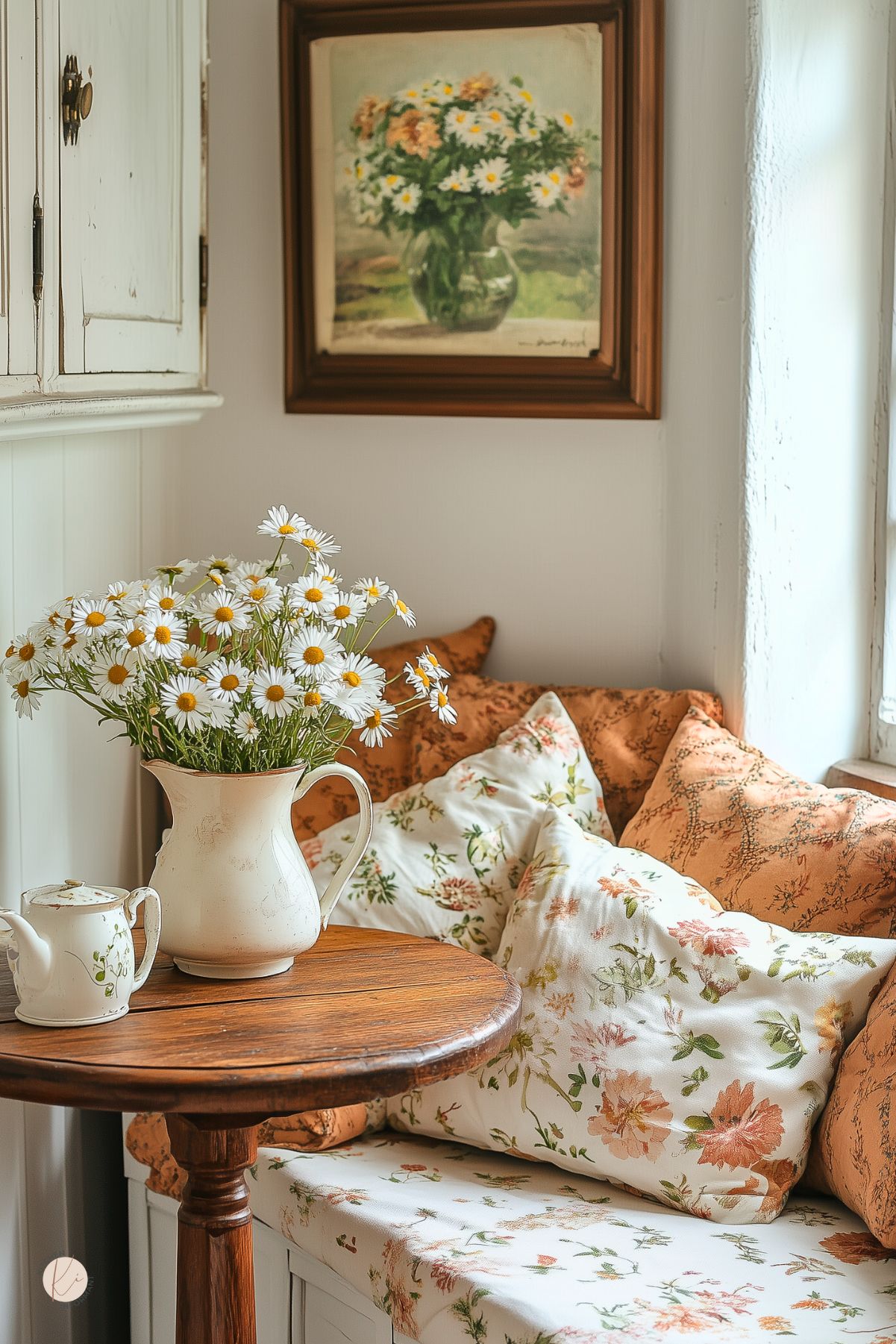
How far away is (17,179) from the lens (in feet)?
4.61

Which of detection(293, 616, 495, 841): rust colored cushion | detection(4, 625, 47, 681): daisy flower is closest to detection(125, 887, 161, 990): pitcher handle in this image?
detection(4, 625, 47, 681): daisy flower

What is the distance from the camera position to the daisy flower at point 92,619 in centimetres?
140

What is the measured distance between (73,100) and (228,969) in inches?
37.1

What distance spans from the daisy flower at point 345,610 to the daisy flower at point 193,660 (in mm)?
128

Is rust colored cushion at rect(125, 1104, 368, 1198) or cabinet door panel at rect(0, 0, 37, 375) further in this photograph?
rust colored cushion at rect(125, 1104, 368, 1198)

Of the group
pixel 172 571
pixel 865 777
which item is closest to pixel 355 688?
pixel 172 571

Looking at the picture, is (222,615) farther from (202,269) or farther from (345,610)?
(202,269)

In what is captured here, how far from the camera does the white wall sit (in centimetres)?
175

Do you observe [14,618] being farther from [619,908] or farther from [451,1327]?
[451,1327]

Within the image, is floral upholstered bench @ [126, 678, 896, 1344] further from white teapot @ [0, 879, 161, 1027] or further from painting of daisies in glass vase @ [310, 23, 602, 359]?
painting of daisies in glass vase @ [310, 23, 602, 359]

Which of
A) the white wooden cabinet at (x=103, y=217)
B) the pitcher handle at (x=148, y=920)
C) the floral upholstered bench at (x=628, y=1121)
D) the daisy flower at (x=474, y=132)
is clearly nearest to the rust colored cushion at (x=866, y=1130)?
the floral upholstered bench at (x=628, y=1121)

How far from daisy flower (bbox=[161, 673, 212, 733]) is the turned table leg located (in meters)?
0.40

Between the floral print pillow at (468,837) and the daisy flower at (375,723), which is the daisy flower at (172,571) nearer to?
the daisy flower at (375,723)

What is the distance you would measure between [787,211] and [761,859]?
92 cm
